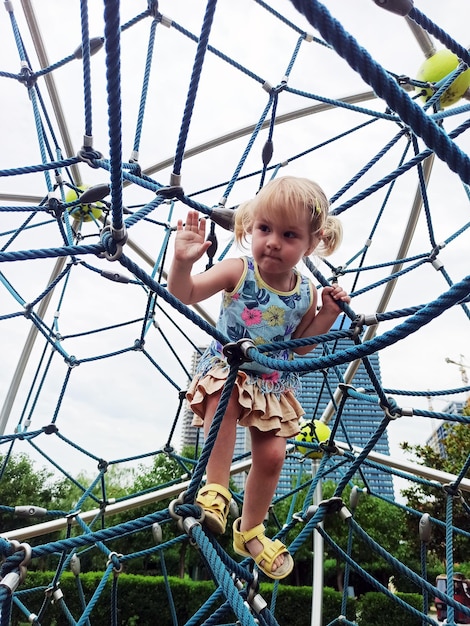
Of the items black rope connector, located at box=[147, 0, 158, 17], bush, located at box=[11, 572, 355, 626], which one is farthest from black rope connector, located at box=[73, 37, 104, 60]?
bush, located at box=[11, 572, 355, 626]

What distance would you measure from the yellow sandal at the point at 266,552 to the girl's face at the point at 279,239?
491mm

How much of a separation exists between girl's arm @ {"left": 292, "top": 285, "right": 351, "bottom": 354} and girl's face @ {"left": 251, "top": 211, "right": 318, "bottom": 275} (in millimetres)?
134

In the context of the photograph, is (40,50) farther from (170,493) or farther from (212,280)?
(170,493)

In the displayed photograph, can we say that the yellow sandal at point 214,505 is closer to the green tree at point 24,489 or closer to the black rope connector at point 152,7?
the black rope connector at point 152,7

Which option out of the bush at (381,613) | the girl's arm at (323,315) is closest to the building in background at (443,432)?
the girl's arm at (323,315)

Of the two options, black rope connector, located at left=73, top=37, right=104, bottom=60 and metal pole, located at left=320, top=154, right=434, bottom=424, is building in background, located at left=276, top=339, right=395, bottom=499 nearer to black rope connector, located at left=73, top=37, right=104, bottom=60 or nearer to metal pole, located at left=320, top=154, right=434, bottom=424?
metal pole, located at left=320, top=154, right=434, bottom=424

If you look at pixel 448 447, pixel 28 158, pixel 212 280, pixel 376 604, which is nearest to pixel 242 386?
pixel 212 280

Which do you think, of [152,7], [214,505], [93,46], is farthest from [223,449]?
[152,7]

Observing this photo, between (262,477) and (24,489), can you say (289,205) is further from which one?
(24,489)

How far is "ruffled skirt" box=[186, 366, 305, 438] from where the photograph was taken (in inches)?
34.1

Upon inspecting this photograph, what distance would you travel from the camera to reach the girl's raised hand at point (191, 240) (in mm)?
794

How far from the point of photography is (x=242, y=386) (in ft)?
2.85

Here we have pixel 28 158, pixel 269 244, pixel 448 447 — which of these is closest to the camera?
pixel 269 244

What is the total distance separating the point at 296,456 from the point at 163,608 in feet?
17.3
